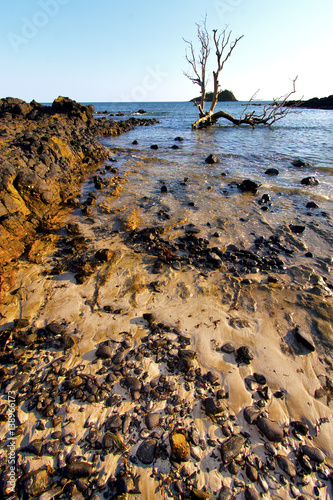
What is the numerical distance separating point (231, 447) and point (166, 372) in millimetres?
1037

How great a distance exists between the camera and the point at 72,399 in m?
2.66

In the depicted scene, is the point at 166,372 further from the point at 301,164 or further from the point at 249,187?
the point at 301,164

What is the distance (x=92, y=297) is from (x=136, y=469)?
2.57 m

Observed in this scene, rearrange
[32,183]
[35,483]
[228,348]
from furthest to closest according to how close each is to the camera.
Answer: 1. [32,183]
2. [228,348]
3. [35,483]

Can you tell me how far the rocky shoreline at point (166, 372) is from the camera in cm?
216

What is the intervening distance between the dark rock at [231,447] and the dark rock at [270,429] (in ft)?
0.83

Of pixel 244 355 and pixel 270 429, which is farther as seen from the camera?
pixel 244 355

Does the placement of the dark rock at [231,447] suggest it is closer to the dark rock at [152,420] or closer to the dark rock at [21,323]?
the dark rock at [152,420]

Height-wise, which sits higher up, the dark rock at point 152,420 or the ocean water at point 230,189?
the ocean water at point 230,189

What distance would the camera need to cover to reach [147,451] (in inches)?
88.8

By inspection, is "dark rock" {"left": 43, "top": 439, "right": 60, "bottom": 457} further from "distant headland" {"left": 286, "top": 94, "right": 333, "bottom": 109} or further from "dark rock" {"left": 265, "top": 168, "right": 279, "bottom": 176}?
"distant headland" {"left": 286, "top": 94, "right": 333, "bottom": 109}

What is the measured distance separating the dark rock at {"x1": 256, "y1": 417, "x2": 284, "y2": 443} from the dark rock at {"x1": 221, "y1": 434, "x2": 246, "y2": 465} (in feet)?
0.83

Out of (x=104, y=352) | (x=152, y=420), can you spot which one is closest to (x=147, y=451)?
(x=152, y=420)

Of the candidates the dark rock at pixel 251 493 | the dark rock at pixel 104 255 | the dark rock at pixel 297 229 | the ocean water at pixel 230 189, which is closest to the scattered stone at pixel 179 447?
the dark rock at pixel 251 493
